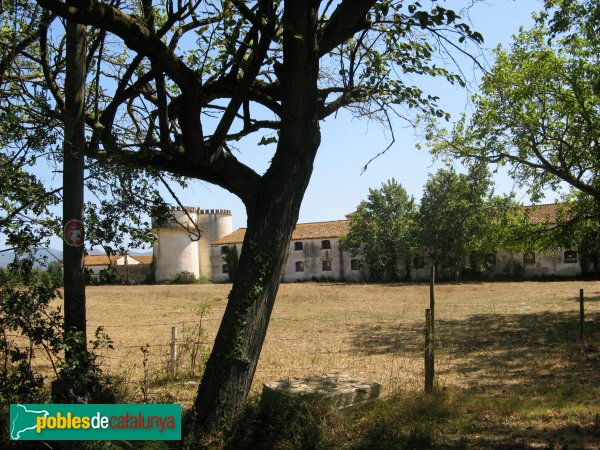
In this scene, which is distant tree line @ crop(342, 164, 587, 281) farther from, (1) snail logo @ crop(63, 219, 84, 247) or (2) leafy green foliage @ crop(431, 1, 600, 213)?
(1) snail logo @ crop(63, 219, 84, 247)

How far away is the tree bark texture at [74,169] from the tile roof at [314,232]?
4908 centimetres

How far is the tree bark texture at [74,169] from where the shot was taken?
564 centimetres

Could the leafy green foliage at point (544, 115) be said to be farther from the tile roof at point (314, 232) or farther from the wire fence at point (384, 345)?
the tile roof at point (314, 232)

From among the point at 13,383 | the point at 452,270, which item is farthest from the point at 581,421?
the point at 452,270

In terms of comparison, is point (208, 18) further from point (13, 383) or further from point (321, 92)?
point (13, 383)

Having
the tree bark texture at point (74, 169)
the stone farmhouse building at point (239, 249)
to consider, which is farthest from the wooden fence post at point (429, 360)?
the stone farmhouse building at point (239, 249)

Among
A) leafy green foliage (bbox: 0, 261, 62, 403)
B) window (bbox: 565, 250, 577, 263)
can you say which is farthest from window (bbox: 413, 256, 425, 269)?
leafy green foliage (bbox: 0, 261, 62, 403)

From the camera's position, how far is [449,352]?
1245 cm

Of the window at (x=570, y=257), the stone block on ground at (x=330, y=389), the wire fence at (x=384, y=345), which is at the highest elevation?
the window at (x=570, y=257)

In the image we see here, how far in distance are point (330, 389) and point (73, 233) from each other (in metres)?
3.43

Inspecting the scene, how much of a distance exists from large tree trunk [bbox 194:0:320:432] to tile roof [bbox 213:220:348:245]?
49.1 metres

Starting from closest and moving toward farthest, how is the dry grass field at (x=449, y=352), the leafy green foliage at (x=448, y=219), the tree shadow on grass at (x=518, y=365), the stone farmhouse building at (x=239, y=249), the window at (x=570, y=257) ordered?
the tree shadow on grass at (x=518, y=365)
the dry grass field at (x=449, y=352)
the window at (x=570, y=257)
the leafy green foliage at (x=448, y=219)
the stone farmhouse building at (x=239, y=249)

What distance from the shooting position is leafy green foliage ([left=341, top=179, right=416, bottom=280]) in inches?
1960

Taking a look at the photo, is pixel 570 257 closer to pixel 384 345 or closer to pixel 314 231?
pixel 314 231
